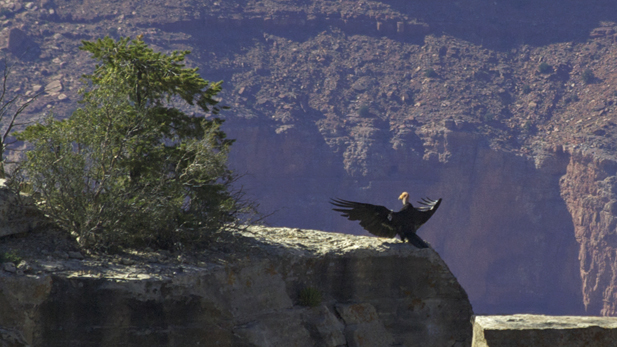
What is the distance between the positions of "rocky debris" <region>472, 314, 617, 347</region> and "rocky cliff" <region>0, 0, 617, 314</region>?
324 ft

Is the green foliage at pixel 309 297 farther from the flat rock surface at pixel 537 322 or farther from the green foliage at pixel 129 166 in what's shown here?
the flat rock surface at pixel 537 322

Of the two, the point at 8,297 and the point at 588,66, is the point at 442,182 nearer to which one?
the point at 588,66

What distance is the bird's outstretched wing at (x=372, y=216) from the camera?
1889 cm

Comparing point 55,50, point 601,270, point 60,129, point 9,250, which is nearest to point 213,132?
point 60,129

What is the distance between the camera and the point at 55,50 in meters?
105

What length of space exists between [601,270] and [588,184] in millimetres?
12612

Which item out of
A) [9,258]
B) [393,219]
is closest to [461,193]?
[393,219]

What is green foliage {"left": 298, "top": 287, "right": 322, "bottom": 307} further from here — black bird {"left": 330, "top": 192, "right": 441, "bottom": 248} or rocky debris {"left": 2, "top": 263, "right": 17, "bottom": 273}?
rocky debris {"left": 2, "top": 263, "right": 17, "bottom": 273}

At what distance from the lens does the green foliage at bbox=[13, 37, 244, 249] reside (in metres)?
16.6

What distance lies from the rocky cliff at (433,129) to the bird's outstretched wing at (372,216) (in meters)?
89.1

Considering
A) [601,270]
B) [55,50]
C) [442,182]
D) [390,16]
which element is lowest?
[601,270]

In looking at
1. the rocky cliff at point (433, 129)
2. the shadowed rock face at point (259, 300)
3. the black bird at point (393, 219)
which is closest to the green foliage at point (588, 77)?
the rocky cliff at point (433, 129)

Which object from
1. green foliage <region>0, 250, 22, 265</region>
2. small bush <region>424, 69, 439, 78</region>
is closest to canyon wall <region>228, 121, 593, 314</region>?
small bush <region>424, 69, 439, 78</region>

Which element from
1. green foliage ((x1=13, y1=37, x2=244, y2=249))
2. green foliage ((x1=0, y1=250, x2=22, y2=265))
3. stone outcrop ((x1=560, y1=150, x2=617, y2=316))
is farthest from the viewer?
stone outcrop ((x1=560, y1=150, x2=617, y2=316))
